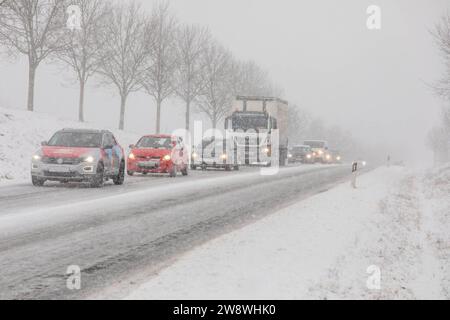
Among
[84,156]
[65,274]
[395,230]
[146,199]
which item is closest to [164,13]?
[84,156]

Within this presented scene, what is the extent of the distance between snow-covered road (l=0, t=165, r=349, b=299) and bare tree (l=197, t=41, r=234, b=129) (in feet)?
126

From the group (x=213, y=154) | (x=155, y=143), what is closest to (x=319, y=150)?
(x=213, y=154)

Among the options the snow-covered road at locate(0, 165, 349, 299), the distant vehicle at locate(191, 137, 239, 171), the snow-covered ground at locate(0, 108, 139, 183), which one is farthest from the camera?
the distant vehicle at locate(191, 137, 239, 171)

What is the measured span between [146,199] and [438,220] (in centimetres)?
663

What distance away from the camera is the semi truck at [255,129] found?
3328cm

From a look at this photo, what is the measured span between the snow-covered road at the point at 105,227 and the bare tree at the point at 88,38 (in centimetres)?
2376

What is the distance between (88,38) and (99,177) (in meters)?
24.5

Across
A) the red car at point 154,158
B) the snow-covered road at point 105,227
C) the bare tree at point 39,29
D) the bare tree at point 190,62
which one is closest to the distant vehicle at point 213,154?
the red car at point 154,158

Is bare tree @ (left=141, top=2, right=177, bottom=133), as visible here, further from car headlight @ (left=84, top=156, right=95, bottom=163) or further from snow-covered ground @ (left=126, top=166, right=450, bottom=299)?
snow-covered ground @ (left=126, top=166, right=450, bottom=299)

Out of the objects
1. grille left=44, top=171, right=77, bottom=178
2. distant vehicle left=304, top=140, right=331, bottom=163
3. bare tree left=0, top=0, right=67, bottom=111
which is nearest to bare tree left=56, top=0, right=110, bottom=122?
bare tree left=0, top=0, right=67, bottom=111

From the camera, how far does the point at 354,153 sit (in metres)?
153

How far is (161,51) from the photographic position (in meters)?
44.0

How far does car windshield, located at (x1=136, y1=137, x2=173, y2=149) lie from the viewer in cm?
2327

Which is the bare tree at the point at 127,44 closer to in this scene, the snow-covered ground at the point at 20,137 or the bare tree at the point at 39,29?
the bare tree at the point at 39,29
